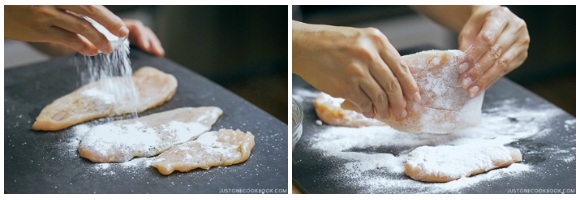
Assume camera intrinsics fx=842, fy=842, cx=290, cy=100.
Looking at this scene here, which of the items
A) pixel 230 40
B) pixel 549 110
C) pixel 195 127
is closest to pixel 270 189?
pixel 195 127

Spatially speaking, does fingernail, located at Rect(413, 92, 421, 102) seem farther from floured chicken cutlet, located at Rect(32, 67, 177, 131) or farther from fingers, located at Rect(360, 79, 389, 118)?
floured chicken cutlet, located at Rect(32, 67, 177, 131)

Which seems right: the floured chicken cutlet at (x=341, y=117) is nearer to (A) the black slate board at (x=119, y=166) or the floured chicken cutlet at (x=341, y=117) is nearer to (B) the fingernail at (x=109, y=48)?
(A) the black slate board at (x=119, y=166)

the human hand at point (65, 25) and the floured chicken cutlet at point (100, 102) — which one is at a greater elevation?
the human hand at point (65, 25)

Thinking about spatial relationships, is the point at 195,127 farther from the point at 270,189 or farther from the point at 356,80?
the point at 356,80

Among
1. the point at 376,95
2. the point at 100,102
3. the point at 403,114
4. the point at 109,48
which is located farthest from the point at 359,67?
the point at 100,102

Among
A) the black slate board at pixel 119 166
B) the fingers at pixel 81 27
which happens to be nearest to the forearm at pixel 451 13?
the black slate board at pixel 119 166

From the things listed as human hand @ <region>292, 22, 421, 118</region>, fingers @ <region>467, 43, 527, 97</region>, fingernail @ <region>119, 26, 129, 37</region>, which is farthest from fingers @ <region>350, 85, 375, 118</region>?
fingernail @ <region>119, 26, 129, 37</region>

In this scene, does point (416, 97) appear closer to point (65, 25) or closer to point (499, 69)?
point (499, 69)
